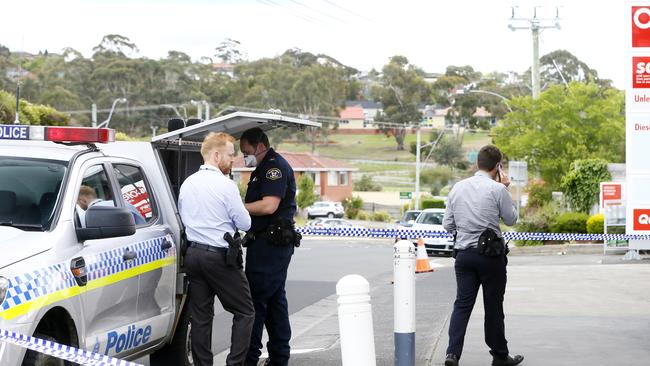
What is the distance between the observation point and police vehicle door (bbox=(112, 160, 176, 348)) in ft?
24.7

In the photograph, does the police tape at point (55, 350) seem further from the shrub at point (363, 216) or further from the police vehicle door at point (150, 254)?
the shrub at point (363, 216)

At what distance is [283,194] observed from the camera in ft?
27.2

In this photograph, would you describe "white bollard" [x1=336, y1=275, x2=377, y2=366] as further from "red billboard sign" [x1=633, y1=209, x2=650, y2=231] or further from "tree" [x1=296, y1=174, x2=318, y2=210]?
"tree" [x1=296, y1=174, x2=318, y2=210]

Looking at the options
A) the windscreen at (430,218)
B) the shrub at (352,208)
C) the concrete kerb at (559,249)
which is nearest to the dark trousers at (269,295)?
the concrete kerb at (559,249)

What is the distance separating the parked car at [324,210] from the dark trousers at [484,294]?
70051mm

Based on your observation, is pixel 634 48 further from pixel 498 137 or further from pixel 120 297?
pixel 498 137

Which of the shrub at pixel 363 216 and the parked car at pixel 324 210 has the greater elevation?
the parked car at pixel 324 210

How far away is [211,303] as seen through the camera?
775cm

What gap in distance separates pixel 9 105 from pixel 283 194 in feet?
75.9

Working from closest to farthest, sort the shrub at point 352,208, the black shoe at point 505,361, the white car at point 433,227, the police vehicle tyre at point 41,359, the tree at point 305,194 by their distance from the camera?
the police vehicle tyre at point 41,359 → the black shoe at point 505,361 → the white car at point 433,227 → the tree at point 305,194 → the shrub at point 352,208

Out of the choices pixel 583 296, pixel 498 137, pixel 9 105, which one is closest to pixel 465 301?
pixel 583 296

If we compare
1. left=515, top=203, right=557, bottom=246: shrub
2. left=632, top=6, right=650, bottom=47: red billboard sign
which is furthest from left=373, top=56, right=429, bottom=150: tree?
left=632, top=6, right=650, bottom=47: red billboard sign

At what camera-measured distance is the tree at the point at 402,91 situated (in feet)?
358

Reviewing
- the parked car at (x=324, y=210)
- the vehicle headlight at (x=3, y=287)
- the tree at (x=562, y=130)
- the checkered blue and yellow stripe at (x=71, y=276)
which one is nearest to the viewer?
the vehicle headlight at (x=3, y=287)
